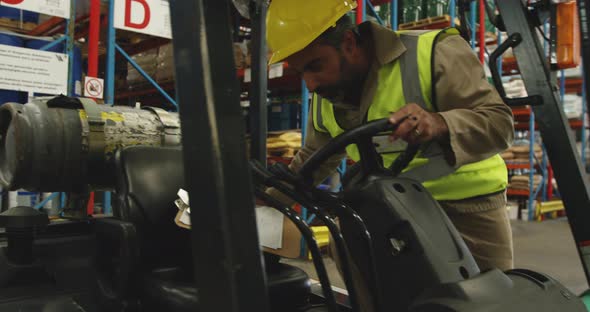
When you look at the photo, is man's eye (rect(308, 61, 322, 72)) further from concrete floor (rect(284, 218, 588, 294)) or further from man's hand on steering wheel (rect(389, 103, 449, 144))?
concrete floor (rect(284, 218, 588, 294))

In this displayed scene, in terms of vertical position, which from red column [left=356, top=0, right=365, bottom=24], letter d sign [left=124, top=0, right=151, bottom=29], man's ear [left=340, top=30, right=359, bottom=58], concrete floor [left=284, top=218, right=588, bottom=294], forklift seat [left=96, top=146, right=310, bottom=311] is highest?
red column [left=356, top=0, right=365, bottom=24]

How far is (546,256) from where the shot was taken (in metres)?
4.93

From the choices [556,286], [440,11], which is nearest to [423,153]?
[556,286]

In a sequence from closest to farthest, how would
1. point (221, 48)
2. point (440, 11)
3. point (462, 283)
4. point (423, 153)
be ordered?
1. point (221, 48)
2. point (462, 283)
3. point (423, 153)
4. point (440, 11)

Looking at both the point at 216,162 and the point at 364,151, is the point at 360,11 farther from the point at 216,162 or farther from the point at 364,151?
the point at 216,162

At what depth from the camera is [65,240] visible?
1.77 m

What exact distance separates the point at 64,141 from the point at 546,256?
4763 millimetres

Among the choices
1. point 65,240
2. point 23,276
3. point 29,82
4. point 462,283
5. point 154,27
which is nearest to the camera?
point 462,283

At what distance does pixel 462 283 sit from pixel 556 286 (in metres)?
0.29

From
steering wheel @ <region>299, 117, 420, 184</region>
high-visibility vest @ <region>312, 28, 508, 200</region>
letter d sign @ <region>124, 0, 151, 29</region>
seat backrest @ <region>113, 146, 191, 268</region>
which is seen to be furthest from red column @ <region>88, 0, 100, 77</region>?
steering wheel @ <region>299, 117, 420, 184</region>

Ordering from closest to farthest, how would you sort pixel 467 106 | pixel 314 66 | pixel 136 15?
1. pixel 467 106
2. pixel 314 66
3. pixel 136 15

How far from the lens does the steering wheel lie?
3.86 ft

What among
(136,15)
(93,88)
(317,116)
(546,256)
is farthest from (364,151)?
(546,256)

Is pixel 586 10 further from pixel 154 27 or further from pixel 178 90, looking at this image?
pixel 154 27
